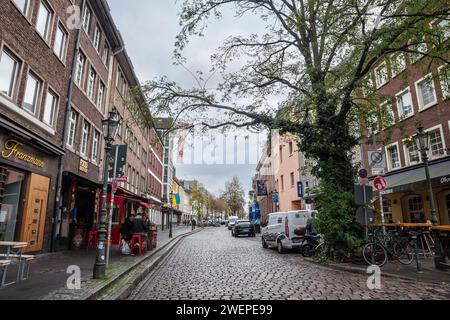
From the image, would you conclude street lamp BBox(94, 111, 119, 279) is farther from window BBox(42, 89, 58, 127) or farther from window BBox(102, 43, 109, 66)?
window BBox(102, 43, 109, 66)

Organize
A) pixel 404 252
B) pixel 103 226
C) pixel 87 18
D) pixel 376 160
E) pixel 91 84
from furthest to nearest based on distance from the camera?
pixel 91 84 < pixel 87 18 < pixel 376 160 < pixel 404 252 < pixel 103 226

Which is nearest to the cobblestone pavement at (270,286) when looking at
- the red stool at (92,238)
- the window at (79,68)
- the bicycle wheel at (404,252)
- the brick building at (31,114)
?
the bicycle wheel at (404,252)

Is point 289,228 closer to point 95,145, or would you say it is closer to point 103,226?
point 103,226

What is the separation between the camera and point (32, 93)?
11.9m

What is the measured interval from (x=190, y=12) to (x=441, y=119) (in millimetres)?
13659

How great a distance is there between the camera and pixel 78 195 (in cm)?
1700

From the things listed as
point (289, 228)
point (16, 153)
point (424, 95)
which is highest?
point (424, 95)

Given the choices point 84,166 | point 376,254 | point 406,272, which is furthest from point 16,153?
point 406,272

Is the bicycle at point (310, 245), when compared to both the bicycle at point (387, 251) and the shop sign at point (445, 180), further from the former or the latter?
the shop sign at point (445, 180)

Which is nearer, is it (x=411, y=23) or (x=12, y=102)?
(x=411, y=23)

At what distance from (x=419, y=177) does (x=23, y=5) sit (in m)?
18.2

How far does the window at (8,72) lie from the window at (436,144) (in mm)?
19163
